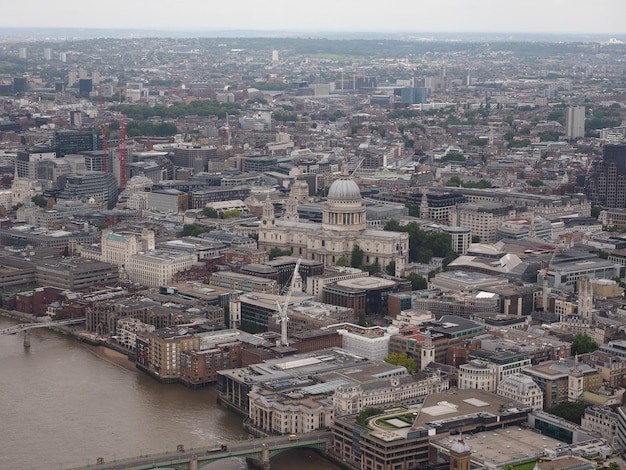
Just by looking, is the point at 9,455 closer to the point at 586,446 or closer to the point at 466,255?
the point at 586,446

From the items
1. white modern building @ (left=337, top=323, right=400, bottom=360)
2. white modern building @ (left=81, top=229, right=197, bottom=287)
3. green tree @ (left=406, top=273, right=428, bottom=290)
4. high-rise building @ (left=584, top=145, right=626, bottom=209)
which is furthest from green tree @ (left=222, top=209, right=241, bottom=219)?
white modern building @ (left=337, top=323, right=400, bottom=360)

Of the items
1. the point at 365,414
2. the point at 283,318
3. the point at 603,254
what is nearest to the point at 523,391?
the point at 365,414

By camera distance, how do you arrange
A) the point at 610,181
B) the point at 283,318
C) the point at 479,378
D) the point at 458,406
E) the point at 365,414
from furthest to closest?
the point at 610,181, the point at 283,318, the point at 479,378, the point at 458,406, the point at 365,414

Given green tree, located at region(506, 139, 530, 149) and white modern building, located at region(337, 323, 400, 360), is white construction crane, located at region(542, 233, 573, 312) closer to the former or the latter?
white modern building, located at region(337, 323, 400, 360)

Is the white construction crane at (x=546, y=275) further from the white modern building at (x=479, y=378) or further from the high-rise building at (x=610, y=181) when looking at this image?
the high-rise building at (x=610, y=181)

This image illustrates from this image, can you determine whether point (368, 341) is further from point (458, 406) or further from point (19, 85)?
point (19, 85)
